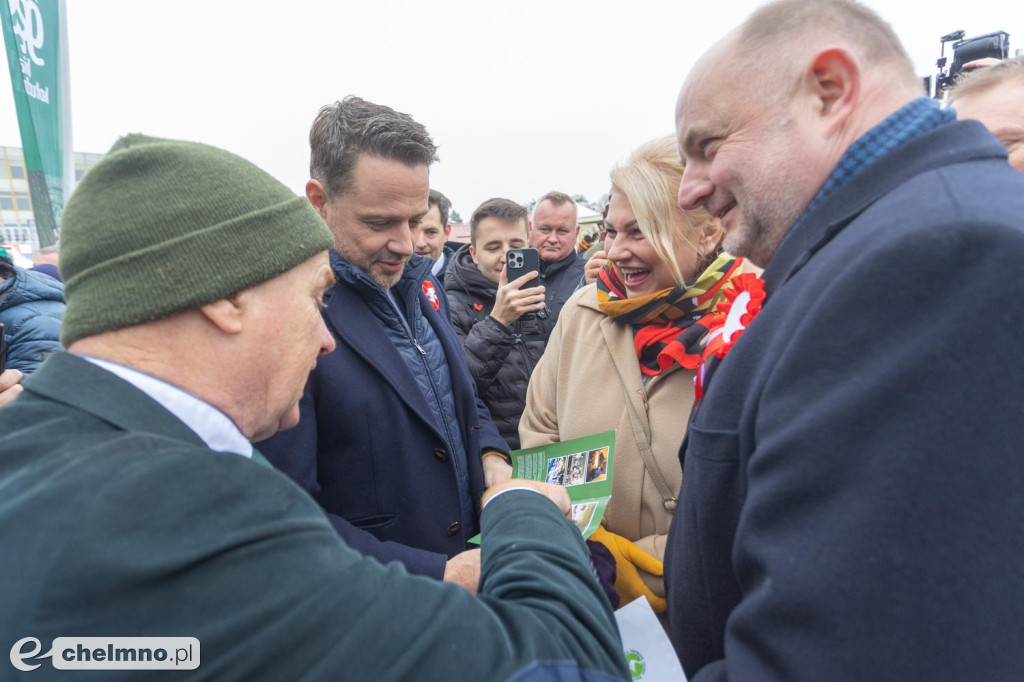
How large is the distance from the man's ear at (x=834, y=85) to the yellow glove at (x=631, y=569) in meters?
1.34

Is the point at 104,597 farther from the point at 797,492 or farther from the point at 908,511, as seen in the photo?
the point at 908,511

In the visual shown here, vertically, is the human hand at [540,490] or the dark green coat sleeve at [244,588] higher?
the dark green coat sleeve at [244,588]

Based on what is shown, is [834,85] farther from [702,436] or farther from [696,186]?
[702,436]

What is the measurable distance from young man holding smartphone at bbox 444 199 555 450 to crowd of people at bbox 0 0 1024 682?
5.26 feet

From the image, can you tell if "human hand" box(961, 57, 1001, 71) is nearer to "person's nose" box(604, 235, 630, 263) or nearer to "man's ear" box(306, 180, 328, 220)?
"person's nose" box(604, 235, 630, 263)

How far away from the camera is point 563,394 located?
2.39m

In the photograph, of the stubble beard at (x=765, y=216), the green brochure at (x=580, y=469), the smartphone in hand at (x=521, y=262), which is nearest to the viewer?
the stubble beard at (x=765, y=216)

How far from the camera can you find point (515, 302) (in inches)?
126

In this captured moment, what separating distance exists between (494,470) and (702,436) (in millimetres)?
1267

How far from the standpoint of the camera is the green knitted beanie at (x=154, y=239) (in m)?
0.98

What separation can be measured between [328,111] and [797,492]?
2.01 metres

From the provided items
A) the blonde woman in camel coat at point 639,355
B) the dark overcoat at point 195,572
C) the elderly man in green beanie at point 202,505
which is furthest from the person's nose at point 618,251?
the dark overcoat at point 195,572

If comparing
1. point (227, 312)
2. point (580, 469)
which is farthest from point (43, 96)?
point (580, 469)

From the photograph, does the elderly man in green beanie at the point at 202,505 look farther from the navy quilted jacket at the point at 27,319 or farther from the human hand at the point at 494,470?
the navy quilted jacket at the point at 27,319
